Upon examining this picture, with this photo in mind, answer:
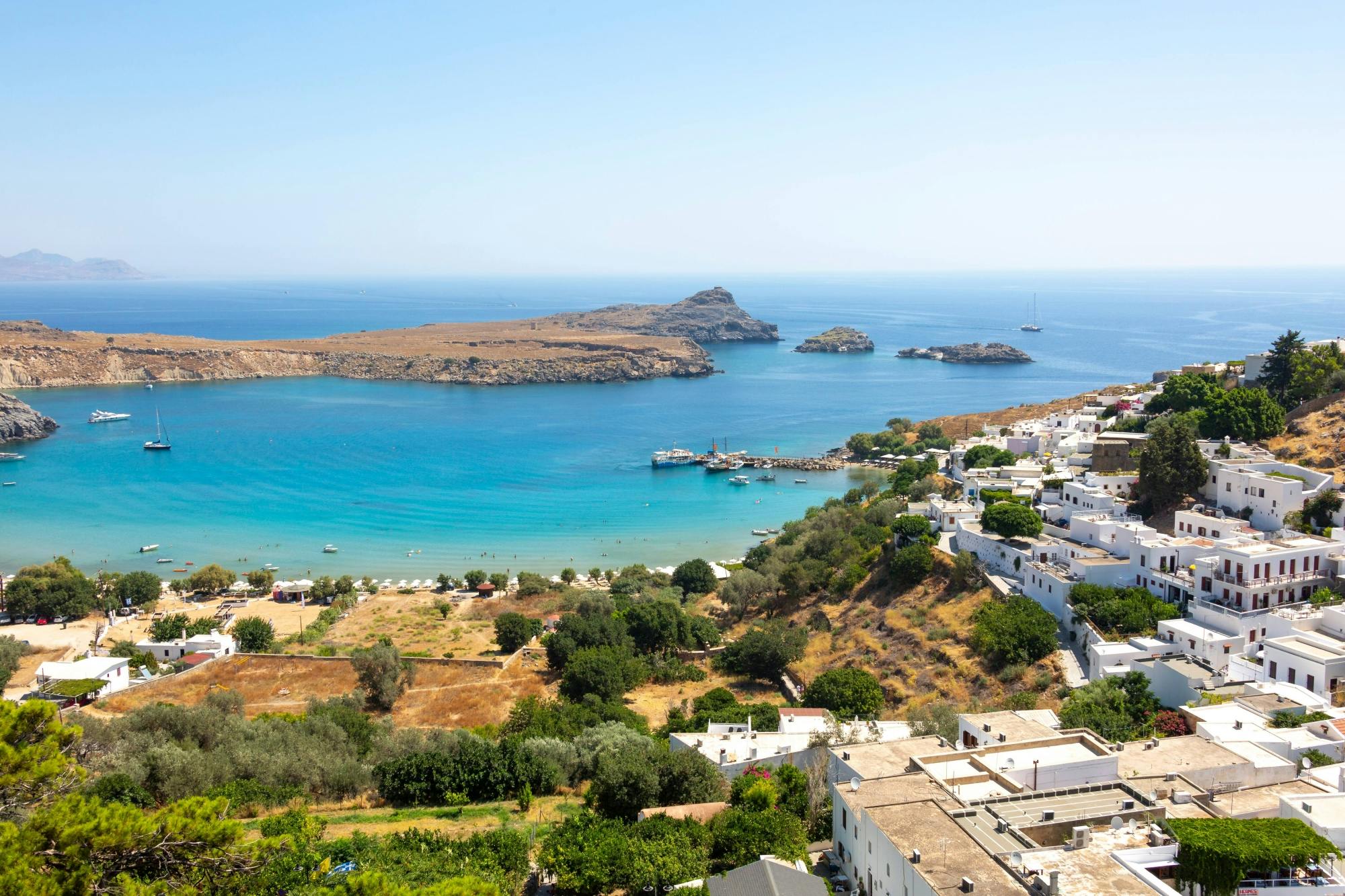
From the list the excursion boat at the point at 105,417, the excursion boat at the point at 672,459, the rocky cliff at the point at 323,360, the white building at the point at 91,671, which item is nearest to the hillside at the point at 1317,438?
the white building at the point at 91,671

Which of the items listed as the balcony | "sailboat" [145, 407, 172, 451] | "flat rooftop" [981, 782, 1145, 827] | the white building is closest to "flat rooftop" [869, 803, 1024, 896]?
"flat rooftop" [981, 782, 1145, 827]

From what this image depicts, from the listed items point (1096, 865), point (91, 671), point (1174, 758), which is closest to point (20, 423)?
point (91, 671)

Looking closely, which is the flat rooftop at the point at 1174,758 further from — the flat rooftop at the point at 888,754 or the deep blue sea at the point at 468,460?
the deep blue sea at the point at 468,460

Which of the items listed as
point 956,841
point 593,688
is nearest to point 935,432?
point 593,688

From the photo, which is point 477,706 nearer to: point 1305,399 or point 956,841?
point 956,841

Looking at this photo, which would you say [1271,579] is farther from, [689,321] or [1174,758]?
[689,321]
